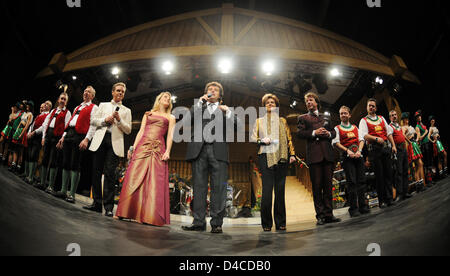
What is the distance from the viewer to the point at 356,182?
10.5 feet

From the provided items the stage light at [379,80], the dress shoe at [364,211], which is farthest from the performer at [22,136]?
the stage light at [379,80]

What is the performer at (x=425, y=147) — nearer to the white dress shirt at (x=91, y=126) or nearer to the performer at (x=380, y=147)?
the performer at (x=380, y=147)

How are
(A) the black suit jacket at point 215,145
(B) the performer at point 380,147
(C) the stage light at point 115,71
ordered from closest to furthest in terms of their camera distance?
1. (A) the black suit jacket at point 215,145
2. (B) the performer at point 380,147
3. (C) the stage light at point 115,71

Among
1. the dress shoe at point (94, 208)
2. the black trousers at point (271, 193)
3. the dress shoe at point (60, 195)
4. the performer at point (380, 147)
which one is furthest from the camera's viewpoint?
the performer at point (380, 147)

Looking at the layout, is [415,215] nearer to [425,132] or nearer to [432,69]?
[425,132]

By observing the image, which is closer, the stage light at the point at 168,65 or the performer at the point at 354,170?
the performer at the point at 354,170

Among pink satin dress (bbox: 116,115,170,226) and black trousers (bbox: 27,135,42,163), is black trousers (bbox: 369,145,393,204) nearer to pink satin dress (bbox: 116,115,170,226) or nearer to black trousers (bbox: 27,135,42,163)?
pink satin dress (bbox: 116,115,170,226)

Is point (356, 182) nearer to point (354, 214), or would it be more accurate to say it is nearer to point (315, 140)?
point (354, 214)

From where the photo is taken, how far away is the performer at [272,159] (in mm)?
2789

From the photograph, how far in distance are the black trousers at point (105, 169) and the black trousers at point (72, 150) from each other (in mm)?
334

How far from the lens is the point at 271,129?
9.81ft

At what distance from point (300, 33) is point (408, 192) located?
15.3 ft
